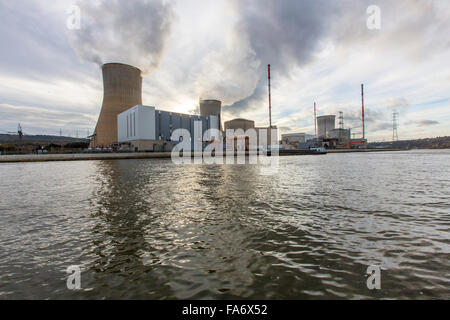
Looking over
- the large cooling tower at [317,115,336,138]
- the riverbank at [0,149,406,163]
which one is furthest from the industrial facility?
the large cooling tower at [317,115,336,138]

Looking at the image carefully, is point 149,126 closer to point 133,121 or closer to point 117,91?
point 133,121

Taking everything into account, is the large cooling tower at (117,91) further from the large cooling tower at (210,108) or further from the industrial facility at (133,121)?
the large cooling tower at (210,108)

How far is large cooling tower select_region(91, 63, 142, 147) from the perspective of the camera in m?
80.3

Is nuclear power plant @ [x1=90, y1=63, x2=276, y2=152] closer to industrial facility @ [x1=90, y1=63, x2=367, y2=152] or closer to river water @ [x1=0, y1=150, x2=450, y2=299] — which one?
industrial facility @ [x1=90, y1=63, x2=367, y2=152]

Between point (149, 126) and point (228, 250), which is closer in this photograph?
point (228, 250)

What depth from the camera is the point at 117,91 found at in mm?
82562

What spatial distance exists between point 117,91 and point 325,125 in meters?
147

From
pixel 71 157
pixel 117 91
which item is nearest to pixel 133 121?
pixel 117 91

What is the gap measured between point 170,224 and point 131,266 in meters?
2.48

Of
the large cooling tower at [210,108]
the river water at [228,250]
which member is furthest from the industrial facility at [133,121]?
the river water at [228,250]

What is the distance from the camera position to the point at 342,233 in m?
5.77

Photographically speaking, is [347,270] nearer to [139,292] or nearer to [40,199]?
[139,292]

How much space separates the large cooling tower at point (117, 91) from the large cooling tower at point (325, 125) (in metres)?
137
